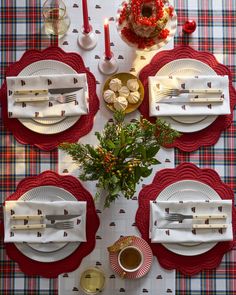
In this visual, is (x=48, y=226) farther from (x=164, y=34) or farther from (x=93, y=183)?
(x=164, y=34)

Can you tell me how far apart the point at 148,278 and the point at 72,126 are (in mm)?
562

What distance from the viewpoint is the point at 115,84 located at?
1679 mm

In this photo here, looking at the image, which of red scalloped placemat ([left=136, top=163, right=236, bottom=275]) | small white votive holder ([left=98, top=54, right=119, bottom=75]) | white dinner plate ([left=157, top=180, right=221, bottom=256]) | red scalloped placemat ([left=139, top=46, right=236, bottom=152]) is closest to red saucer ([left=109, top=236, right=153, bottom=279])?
red scalloped placemat ([left=136, top=163, right=236, bottom=275])

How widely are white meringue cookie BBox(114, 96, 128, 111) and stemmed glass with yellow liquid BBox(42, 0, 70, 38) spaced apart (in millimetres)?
305

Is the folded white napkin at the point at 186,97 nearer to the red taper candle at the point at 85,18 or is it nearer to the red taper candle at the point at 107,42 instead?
the red taper candle at the point at 107,42

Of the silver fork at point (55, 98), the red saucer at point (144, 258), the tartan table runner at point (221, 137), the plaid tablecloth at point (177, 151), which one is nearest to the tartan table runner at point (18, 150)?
the plaid tablecloth at point (177, 151)

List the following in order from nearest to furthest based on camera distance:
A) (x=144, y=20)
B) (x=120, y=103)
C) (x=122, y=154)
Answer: (x=122, y=154) → (x=144, y=20) → (x=120, y=103)

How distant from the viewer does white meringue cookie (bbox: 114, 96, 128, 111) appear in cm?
167

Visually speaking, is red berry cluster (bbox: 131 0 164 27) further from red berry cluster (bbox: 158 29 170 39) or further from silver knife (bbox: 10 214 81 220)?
silver knife (bbox: 10 214 81 220)

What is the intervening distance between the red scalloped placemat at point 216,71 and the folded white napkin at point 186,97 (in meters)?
0.03

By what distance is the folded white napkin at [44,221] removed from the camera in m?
1.67

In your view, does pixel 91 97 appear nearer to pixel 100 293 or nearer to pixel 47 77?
pixel 47 77

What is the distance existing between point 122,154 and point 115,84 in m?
0.32

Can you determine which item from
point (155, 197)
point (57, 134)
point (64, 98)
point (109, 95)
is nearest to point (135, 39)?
point (109, 95)
